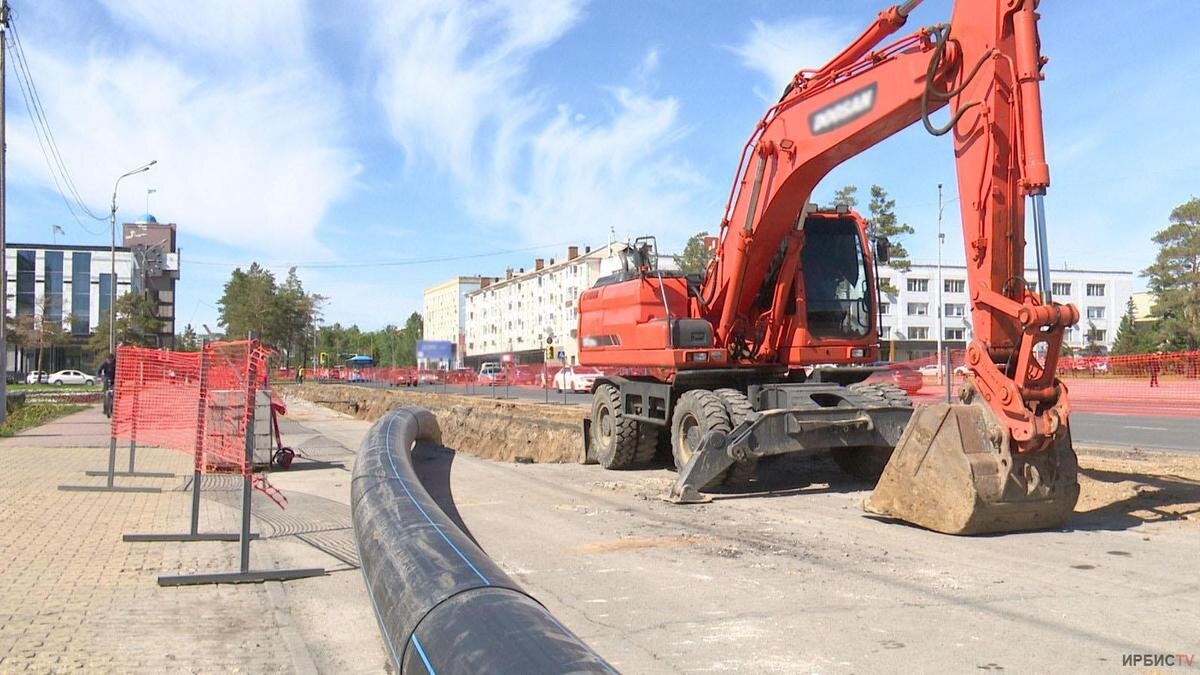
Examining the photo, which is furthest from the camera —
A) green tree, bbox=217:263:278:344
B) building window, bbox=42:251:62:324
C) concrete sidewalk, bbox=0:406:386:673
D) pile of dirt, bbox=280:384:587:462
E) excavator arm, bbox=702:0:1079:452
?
building window, bbox=42:251:62:324

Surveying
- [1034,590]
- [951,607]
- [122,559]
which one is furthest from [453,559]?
[122,559]

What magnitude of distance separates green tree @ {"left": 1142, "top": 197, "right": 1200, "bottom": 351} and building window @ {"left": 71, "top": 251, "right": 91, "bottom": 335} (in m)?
92.4

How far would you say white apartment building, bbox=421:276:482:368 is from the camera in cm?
14362

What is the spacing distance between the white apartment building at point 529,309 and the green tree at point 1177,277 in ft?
159

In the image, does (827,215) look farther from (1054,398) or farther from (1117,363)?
(1117,363)

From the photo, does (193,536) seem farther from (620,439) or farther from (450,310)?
(450,310)

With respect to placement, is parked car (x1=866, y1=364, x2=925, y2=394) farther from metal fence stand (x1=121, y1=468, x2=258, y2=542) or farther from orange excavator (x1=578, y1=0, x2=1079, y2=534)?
metal fence stand (x1=121, y1=468, x2=258, y2=542)

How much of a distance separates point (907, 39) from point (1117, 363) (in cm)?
2141

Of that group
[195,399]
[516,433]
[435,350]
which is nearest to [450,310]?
[435,350]

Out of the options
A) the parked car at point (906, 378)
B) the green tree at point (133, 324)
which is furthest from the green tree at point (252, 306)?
the parked car at point (906, 378)

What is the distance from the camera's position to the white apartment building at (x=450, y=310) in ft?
471

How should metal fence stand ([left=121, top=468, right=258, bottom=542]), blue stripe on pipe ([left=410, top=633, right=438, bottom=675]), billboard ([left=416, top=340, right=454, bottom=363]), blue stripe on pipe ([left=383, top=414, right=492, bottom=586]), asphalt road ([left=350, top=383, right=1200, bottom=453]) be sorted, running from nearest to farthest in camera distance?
1. blue stripe on pipe ([left=410, top=633, right=438, bottom=675])
2. blue stripe on pipe ([left=383, top=414, right=492, bottom=586])
3. metal fence stand ([left=121, top=468, right=258, bottom=542])
4. asphalt road ([left=350, top=383, right=1200, bottom=453])
5. billboard ([left=416, top=340, right=454, bottom=363])

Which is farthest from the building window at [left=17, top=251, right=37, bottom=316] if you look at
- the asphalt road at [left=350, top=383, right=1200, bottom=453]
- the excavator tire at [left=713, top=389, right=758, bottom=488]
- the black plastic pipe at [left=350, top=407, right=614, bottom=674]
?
the black plastic pipe at [left=350, top=407, right=614, bottom=674]

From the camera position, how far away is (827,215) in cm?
1126
